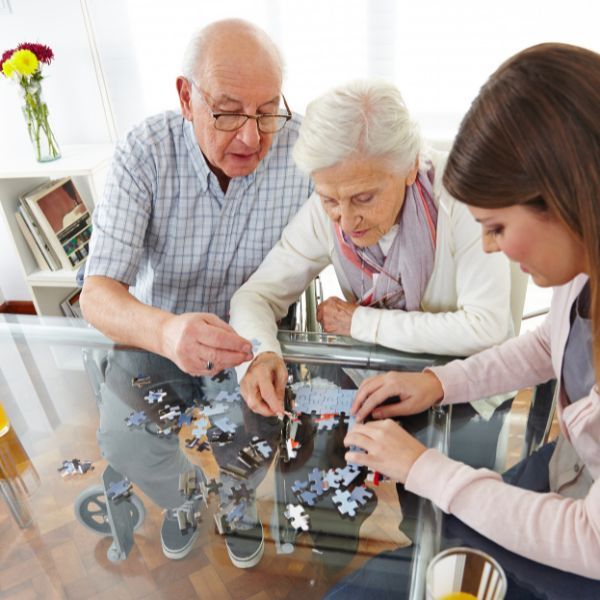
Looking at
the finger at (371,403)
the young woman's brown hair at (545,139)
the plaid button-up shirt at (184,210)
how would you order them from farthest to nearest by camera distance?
the plaid button-up shirt at (184,210) < the finger at (371,403) < the young woman's brown hair at (545,139)

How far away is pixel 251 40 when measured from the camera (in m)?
1.63

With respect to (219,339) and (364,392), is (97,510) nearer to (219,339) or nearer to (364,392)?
(219,339)

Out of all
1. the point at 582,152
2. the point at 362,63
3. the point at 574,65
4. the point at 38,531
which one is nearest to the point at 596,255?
the point at 582,152

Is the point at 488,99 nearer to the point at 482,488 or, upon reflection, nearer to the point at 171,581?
the point at 482,488

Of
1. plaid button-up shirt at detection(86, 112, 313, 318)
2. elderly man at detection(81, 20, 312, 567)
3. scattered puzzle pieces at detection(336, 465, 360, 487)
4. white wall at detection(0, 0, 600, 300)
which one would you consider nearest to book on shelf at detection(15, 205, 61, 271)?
white wall at detection(0, 0, 600, 300)

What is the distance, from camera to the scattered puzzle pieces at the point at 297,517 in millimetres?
1219

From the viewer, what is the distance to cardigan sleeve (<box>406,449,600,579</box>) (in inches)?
37.7

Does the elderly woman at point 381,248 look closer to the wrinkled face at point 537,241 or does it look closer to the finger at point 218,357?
the finger at point 218,357

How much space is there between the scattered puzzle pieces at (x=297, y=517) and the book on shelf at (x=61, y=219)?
2.35 m

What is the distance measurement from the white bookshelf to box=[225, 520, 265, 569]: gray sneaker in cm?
210

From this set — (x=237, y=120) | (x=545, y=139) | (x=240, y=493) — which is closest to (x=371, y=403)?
(x=240, y=493)

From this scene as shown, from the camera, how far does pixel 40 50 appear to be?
2.72 m

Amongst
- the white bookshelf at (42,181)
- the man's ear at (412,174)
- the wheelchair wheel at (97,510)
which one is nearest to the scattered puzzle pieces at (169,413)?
the wheelchair wheel at (97,510)

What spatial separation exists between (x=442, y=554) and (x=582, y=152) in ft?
2.22
